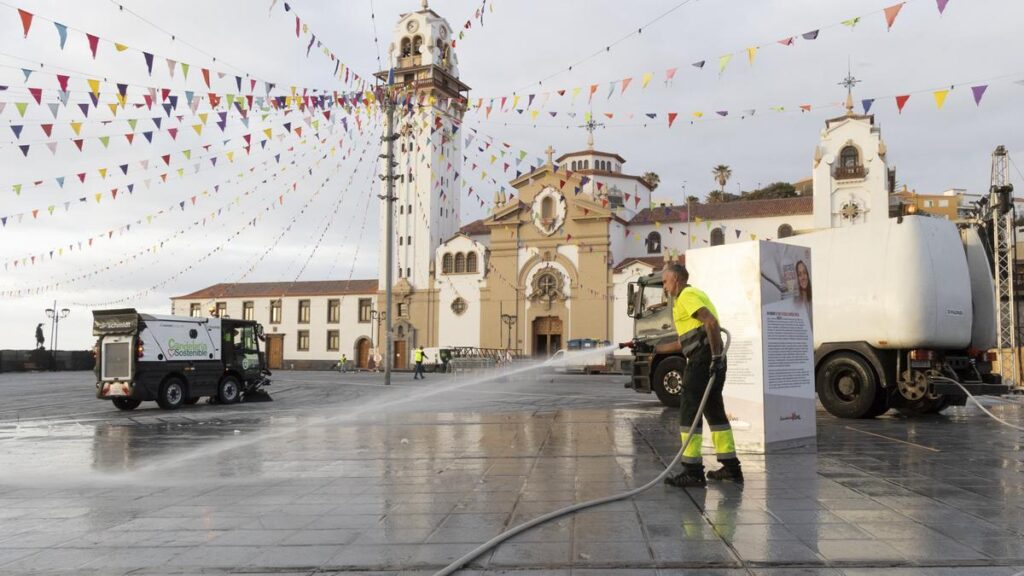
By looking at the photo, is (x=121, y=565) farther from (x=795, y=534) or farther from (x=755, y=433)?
(x=755, y=433)

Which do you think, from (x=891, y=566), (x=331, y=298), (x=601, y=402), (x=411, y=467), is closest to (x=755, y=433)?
(x=411, y=467)

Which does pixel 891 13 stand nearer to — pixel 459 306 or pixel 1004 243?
pixel 1004 243

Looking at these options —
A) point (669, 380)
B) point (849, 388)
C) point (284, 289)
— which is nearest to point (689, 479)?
point (849, 388)

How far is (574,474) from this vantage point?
746cm

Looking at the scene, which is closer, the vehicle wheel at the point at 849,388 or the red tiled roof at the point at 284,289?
the vehicle wheel at the point at 849,388

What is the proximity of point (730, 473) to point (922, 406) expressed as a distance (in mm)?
8742

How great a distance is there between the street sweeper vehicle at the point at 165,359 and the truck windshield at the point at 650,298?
1038 cm

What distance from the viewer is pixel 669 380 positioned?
15977mm

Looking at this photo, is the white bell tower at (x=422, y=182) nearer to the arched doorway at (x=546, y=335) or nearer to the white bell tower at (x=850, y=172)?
the arched doorway at (x=546, y=335)

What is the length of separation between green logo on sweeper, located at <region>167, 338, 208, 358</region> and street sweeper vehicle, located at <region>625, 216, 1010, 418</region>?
45.6ft

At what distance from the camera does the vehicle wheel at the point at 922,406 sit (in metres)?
13.6

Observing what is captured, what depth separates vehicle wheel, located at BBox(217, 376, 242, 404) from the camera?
19.4m

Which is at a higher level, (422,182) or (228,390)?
(422,182)

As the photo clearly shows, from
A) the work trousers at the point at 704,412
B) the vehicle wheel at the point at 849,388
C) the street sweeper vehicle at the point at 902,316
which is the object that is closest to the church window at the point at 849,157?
the street sweeper vehicle at the point at 902,316
